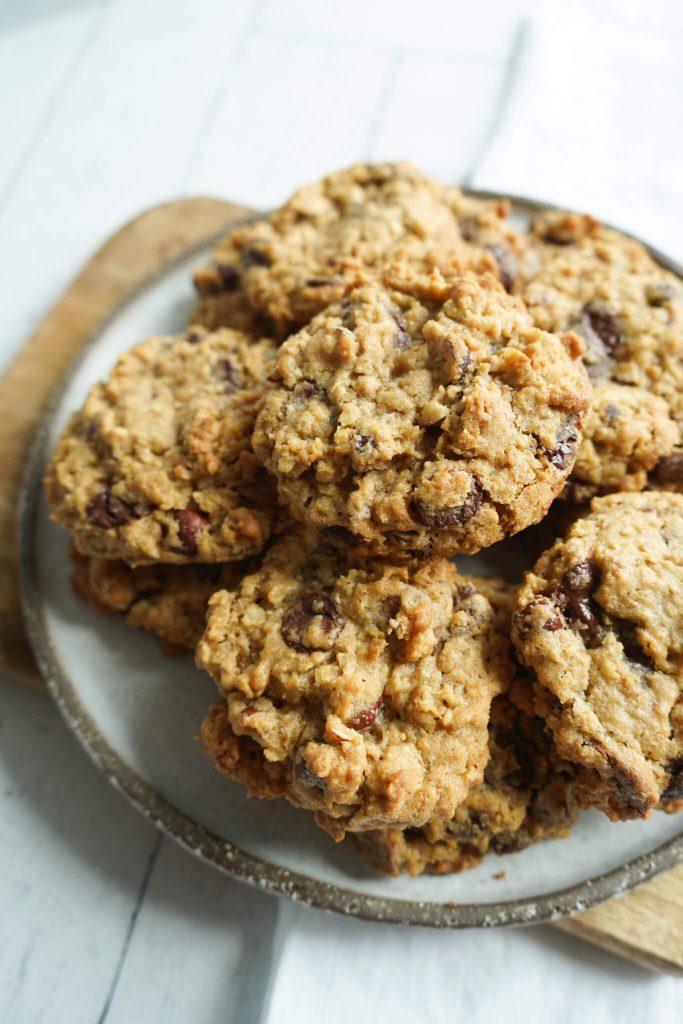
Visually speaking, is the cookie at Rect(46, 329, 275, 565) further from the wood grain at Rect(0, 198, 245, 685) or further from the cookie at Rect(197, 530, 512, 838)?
the wood grain at Rect(0, 198, 245, 685)

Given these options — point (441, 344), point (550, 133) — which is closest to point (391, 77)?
point (550, 133)

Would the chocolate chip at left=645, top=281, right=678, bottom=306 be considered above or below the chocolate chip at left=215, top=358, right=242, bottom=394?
above

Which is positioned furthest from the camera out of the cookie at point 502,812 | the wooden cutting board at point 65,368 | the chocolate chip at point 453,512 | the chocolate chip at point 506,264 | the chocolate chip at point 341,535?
the chocolate chip at point 506,264

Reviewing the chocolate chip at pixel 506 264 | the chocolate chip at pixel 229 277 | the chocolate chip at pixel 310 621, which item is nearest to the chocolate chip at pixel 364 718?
the chocolate chip at pixel 310 621

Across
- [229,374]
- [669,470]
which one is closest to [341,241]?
[229,374]

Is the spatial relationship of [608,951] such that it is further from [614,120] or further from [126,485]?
[614,120]

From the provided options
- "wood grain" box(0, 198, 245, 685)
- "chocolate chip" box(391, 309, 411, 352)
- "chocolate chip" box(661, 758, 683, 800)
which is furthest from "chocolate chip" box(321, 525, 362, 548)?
"wood grain" box(0, 198, 245, 685)

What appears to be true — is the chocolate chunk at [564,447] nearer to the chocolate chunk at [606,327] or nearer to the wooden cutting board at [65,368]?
the chocolate chunk at [606,327]
